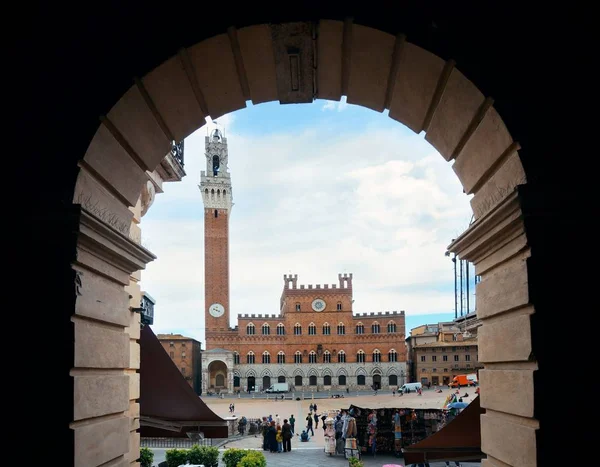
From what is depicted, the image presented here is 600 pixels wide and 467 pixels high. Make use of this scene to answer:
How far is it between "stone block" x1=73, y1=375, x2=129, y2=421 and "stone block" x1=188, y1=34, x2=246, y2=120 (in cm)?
242

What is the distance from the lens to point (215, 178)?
295 feet

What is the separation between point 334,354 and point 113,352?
80.2 metres

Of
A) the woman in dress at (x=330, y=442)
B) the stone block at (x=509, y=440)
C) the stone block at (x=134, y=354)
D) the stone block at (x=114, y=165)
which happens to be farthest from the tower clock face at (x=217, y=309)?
the stone block at (x=509, y=440)

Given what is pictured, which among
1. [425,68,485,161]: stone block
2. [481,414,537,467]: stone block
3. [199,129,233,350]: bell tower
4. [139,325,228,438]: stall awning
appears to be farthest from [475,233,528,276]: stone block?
[199,129,233,350]: bell tower

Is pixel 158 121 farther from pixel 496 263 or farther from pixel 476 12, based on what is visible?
pixel 496 263

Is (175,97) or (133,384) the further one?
(133,384)

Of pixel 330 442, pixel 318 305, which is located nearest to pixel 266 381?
pixel 318 305

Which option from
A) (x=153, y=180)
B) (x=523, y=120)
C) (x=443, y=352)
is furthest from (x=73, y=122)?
(x=443, y=352)

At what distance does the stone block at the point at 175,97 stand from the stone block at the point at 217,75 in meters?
0.11

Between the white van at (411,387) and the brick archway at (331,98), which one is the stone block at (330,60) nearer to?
the brick archway at (331,98)

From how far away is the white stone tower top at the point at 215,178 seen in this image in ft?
293

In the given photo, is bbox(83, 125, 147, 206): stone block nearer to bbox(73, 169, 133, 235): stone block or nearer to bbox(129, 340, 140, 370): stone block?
bbox(73, 169, 133, 235): stone block

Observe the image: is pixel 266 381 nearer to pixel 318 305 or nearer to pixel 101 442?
pixel 318 305

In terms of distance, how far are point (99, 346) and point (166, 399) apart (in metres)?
4.44
